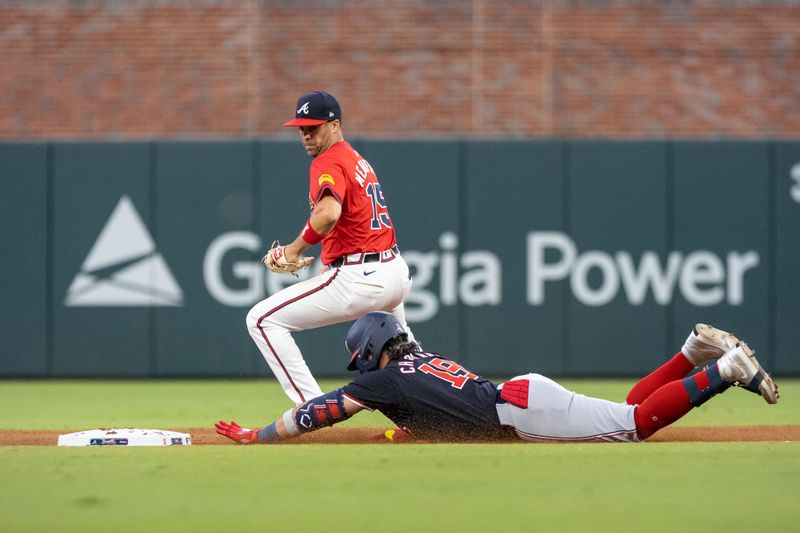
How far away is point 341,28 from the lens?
1448 centimetres

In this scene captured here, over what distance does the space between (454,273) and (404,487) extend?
6.63 meters

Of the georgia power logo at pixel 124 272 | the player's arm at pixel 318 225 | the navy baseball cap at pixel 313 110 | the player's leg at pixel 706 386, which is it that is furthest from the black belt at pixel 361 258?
the georgia power logo at pixel 124 272

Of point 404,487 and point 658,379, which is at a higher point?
point 658,379

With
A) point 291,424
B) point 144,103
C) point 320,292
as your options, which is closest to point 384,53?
point 144,103

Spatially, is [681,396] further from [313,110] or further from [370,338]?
[313,110]

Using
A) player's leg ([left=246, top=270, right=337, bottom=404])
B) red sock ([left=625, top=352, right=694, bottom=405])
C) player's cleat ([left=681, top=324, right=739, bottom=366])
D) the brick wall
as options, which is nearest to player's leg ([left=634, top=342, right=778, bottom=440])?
player's cleat ([left=681, top=324, right=739, bottom=366])

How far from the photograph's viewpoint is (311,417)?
18.5ft

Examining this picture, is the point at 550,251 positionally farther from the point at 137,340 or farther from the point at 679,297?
the point at 137,340

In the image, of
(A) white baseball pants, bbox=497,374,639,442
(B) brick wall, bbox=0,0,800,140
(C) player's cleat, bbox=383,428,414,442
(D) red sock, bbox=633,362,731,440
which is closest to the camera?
(D) red sock, bbox=633,362,731,440

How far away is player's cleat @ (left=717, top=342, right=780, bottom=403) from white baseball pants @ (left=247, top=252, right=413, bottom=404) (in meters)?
1.81

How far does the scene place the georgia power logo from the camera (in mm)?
10922

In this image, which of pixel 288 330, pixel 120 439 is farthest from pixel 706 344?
pixel 120 439

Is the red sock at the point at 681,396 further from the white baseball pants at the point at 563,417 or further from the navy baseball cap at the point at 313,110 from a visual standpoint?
the navy baseball cap at the point at 313,110

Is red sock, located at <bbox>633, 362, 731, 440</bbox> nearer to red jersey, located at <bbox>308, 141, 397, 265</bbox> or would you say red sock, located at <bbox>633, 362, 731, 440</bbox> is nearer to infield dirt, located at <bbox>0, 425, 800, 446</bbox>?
infield dirt, located at <bbox>0, 425, 800, 446</bbox>
